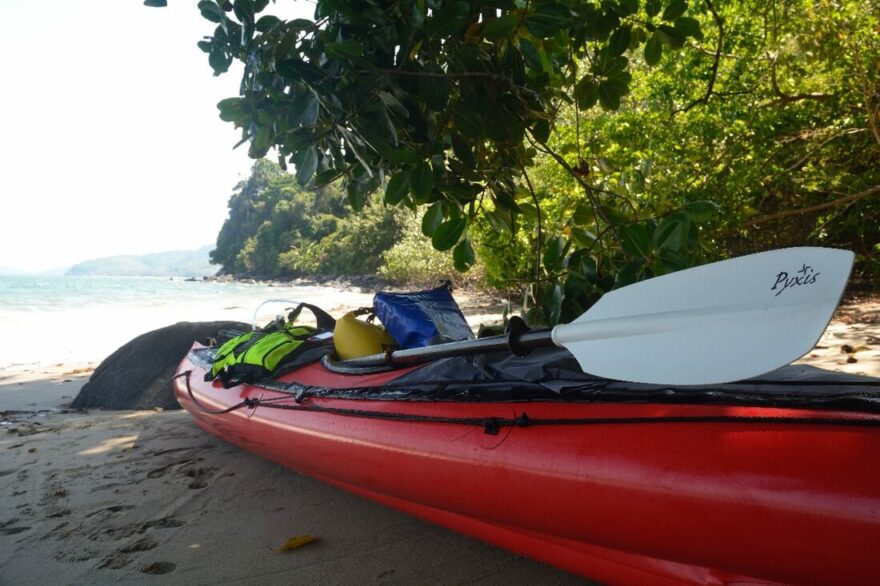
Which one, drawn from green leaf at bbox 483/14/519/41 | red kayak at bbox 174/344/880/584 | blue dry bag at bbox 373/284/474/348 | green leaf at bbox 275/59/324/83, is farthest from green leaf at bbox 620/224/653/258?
green leaf at bbox 275/59/324/83

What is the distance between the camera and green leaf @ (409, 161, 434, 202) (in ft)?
6.36

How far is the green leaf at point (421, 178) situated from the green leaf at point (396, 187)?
4 centimetres

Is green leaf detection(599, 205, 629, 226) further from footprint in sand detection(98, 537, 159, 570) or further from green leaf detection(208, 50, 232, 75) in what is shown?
footprint in sand detection(98, 537, 159, 570)

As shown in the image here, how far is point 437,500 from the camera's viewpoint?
204 centimetres

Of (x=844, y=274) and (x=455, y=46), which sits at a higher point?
(x=455, y=46)

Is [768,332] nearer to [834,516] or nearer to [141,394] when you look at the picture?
[834,516]

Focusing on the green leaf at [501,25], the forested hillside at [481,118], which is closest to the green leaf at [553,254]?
the forested hillside at [481,118]

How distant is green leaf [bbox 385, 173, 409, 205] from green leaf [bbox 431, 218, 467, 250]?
226mm

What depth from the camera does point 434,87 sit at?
1.81 meters

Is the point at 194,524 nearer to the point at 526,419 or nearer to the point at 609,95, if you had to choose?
the point at 526,419

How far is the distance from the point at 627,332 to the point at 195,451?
2.85 metres

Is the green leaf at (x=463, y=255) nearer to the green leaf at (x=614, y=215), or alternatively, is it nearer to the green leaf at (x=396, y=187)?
the green leaf at (x=396, y=187)

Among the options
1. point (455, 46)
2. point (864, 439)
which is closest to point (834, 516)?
point (864, 439)

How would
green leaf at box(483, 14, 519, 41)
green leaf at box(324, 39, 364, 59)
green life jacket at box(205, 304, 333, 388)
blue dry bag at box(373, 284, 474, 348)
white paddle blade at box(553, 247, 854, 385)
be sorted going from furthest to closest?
1. green life jacket at box(205, 304, 333, 388)
2. blue dry bag at box(373, 284, 474, 348)
3. green leaf at box(483, 14, 519, 41)
4. green leaf at box(324, 39, 364, 59)
5. white paddle blade at box(553, 247, 854, 385)
